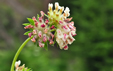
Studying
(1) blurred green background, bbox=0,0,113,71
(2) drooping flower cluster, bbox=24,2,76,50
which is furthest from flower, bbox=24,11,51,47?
(1) blurred green background, bbox=0,0,113,71

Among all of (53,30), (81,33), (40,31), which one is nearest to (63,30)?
(53,30)

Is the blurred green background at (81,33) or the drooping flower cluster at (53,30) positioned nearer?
the drooping flower cluster at (53,30)

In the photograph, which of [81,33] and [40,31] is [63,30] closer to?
[40,31]

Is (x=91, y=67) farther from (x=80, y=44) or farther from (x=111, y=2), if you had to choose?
(x=111, y=2)

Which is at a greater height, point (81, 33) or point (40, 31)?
point (40, 31)

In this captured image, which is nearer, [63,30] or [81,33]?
[63,30]

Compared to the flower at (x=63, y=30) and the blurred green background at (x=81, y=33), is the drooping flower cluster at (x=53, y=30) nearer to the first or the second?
the flower at (x=63, y=30)

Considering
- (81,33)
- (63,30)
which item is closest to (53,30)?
(63,30)

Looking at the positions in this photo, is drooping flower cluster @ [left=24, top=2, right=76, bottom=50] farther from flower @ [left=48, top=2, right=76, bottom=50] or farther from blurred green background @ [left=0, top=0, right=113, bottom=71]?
blurred green background @ [left=0, top=0, right=113, bottom=71]

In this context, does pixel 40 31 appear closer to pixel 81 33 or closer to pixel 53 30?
pixel 53 30

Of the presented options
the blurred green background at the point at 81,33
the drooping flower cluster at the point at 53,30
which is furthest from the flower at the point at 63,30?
the blurred green background at the point at 81,33
